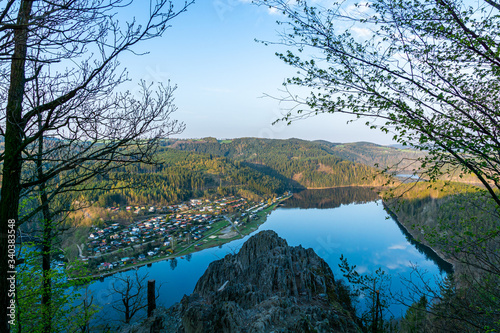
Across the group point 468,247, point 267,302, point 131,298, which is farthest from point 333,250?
point 468,247

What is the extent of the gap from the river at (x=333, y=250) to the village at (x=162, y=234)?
2.38m

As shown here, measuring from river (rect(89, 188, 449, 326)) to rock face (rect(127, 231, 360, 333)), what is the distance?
497cm

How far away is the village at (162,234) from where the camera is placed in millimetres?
34250

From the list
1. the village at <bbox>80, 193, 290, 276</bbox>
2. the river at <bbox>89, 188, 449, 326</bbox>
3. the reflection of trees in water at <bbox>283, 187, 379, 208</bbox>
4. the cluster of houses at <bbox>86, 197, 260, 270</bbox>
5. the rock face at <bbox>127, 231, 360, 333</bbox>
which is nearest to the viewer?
the rock face at <bbox>127, 231, 360, 333</bbox>

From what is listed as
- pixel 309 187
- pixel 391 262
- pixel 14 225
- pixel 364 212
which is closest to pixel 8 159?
pixel 14 225

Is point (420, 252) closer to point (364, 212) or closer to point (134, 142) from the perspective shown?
point (364, 212)

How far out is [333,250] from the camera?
1545 inches

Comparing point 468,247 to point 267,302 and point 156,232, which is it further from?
point 156,232

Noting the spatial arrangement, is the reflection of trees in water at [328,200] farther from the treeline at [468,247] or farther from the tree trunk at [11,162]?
the tree trunk at [11,162]

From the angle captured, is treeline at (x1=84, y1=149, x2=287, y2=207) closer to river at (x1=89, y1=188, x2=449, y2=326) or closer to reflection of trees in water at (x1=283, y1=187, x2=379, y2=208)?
reflection of trees in water at (x1=283, y1=187, x2=379, y2=208)

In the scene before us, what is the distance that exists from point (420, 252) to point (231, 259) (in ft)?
123

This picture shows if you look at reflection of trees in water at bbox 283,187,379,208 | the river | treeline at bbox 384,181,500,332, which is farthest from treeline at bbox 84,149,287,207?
treeline at bbox 384,181,500,332

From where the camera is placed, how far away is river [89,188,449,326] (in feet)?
91.3

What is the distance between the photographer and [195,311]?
6988 mm
